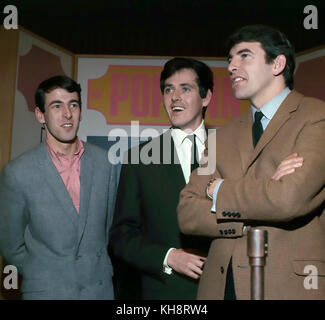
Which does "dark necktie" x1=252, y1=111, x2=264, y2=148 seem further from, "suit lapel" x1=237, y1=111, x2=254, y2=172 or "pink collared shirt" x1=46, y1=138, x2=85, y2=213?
"pink collared shirt" x1=46, y1=138, x2=85, y2=213

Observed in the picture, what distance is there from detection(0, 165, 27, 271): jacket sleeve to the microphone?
1.58m

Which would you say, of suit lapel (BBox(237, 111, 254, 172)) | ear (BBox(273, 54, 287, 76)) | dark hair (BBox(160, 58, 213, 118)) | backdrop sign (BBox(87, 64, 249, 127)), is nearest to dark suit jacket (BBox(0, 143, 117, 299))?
dark hair (BBox(160, 58, 213, 118))

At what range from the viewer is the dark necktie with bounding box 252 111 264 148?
2.13 m

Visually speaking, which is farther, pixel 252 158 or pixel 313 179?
pixel 252 158

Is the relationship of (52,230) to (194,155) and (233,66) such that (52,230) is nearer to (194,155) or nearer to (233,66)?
(194,155)

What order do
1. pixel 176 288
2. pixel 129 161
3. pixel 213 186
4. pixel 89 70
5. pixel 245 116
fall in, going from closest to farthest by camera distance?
pixel 213 186, pixel 245 116, pixel 176 288, pixel 129 161, pixel 89 70

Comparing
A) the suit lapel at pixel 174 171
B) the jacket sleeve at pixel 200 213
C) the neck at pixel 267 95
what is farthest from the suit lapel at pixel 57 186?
the neck at pixel 267 95

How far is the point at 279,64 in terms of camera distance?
2.18m

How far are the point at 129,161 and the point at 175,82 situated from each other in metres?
0.54

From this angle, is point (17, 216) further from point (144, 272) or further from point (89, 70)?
point (89, 70)

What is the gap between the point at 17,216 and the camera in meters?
2.75

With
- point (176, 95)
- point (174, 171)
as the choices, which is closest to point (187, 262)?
point (174, 171)

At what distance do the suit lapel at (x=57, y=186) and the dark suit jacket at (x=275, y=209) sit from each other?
81 cm

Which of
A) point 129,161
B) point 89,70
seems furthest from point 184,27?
point 129,161
